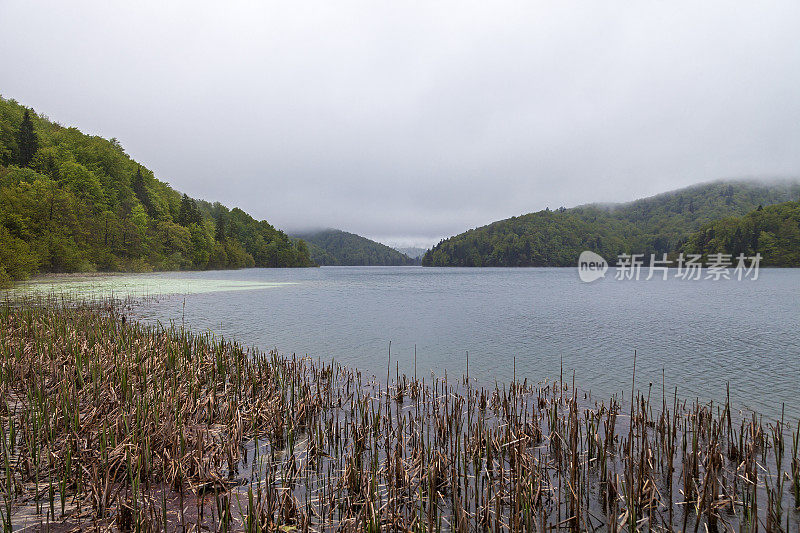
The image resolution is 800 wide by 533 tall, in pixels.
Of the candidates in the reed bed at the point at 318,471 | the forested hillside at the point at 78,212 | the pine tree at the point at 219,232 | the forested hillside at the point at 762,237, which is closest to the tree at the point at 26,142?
the forested hillside at the point at 78,212

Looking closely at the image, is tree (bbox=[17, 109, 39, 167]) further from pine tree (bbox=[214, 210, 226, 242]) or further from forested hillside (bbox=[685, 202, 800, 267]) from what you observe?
forested hillside (bbox=[685, 202, 800, 267])

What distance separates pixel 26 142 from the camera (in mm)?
83000

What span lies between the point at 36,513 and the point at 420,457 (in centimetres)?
519

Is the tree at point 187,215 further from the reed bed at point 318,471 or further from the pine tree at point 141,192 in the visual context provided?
the reed bed at point 318,471

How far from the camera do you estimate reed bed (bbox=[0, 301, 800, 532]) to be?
192 inches

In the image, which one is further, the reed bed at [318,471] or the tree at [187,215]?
the tree at [187,215]

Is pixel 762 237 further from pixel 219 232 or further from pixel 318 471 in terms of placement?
pixel 219 232

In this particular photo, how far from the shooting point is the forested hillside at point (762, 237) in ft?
474

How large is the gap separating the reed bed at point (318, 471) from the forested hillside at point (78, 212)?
45240mm

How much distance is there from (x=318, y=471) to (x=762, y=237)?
200638 mm

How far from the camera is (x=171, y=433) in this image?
20.8ft

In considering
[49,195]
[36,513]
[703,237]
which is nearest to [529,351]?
[36,513]

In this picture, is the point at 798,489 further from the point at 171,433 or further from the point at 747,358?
the point at 747,358

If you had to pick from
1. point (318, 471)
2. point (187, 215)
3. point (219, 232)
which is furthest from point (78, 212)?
point (318, 471)
